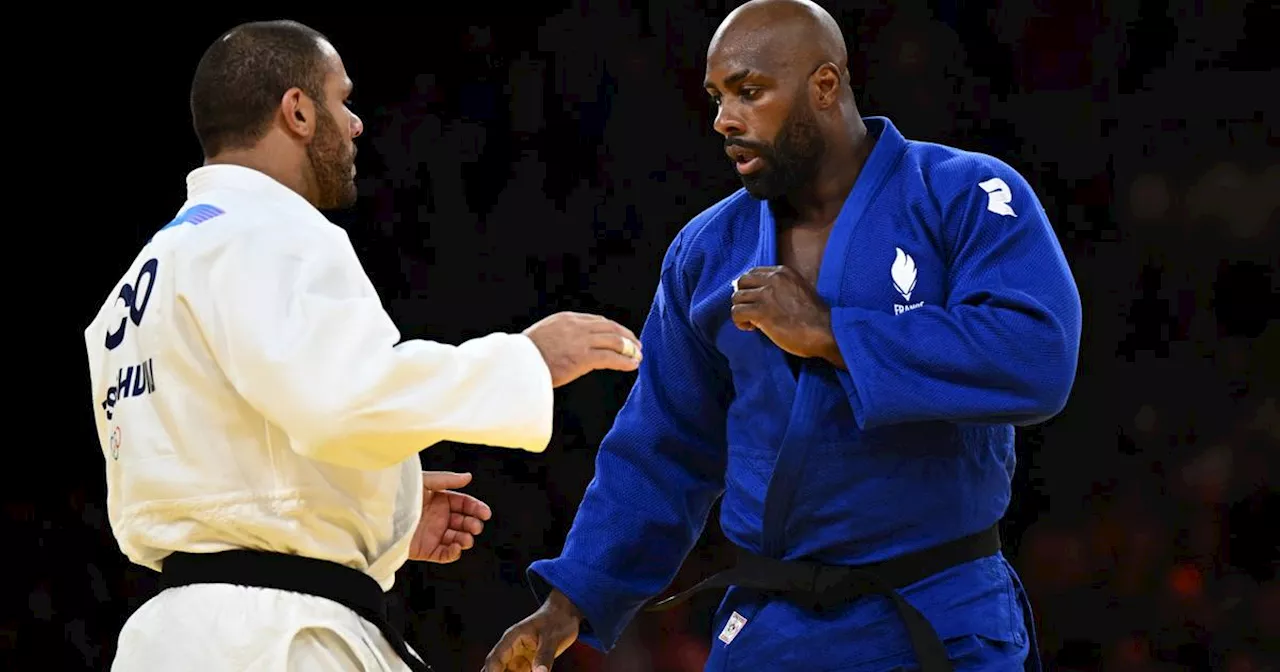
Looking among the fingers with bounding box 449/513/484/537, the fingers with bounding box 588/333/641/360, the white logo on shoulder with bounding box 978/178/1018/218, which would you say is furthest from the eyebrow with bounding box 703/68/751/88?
the fingers with bounding box 449/513/484/537

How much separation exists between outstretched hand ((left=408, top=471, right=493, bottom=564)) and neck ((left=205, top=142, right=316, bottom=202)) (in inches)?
22.2

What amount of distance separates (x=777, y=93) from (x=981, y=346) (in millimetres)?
605

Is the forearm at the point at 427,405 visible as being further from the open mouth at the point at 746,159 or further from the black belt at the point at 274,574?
the open mouth at the point at 746,159

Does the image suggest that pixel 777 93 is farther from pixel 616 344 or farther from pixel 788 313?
pixel 616 344

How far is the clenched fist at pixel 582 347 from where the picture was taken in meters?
1.98

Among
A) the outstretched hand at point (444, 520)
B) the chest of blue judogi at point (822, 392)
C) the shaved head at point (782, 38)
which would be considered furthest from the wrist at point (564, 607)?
the shaved head at point (782, 38)

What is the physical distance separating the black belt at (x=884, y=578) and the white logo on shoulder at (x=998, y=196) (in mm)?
520

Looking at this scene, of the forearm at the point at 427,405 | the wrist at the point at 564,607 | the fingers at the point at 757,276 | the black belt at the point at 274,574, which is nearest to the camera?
the forearm at the point at 427,405

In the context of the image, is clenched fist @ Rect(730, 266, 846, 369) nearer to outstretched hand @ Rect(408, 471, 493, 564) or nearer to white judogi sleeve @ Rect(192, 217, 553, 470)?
white judogi sleeve @ Rect(192, 217, 553, 470)

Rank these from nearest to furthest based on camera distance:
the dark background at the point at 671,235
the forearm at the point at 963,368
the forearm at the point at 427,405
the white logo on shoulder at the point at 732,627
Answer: the forearm at the point at 427,405 < the forearm at the point at 963,368 < the white logo on shoulder at the point at 732,627 < the dark background at the point at 671,235

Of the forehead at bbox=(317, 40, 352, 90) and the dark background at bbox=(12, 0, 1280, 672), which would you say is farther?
the dark background at bbox=(12, 0, 1280, 672)

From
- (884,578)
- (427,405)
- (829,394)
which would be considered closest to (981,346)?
(829,394)

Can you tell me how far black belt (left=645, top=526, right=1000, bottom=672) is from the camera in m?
2.18

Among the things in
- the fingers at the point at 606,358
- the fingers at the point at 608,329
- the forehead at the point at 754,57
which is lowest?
the fingers at the point at 606,358
